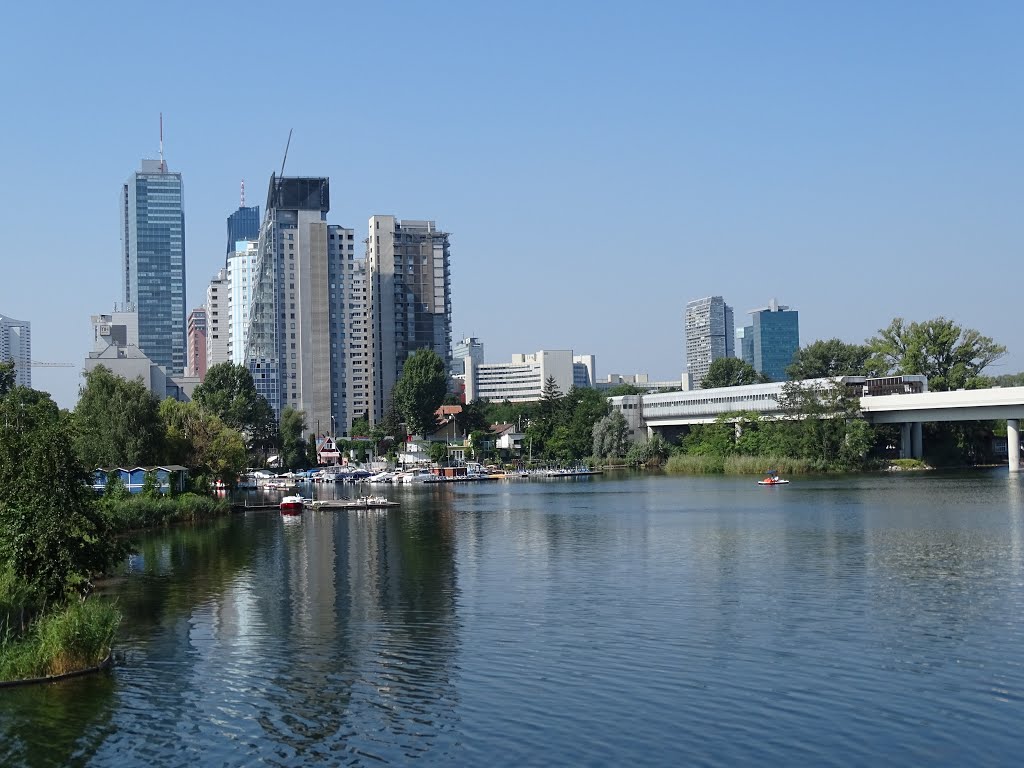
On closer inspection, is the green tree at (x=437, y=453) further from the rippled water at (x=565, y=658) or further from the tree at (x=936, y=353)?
the rippled water at (x=565, y=658)

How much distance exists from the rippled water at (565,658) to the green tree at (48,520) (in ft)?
8.76

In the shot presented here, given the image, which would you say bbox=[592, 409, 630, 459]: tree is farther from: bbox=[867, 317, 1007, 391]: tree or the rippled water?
the rippled water

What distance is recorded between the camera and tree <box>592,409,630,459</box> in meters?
164

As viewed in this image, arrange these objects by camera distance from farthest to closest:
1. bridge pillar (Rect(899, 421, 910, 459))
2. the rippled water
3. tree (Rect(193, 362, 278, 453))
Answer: tree (Rect(193, 362, 278, 453)) → bridge pillar (Rect(899, 421, 910, 459)) → the rippled water

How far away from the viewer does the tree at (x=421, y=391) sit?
192625 mm

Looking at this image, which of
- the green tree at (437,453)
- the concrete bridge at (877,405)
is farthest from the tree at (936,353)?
the green tree at (437,453)

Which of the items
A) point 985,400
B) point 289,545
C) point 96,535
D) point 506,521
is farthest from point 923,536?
point 985,400

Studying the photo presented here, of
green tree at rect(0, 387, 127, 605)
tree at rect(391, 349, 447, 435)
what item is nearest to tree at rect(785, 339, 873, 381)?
tree at rect(391, 349, 447, 435)

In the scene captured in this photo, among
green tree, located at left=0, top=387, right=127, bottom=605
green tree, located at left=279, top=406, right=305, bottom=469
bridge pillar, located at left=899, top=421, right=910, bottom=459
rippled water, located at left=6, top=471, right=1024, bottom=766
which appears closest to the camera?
rippled water, located at left=6, top=471, right=1024, bottom=766

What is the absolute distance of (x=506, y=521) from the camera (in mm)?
73250

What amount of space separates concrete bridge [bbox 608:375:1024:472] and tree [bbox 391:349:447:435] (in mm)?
34880

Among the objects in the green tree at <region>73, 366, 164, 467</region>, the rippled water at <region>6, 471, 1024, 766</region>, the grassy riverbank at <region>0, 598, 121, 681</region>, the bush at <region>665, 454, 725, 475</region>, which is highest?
the green tree at <region>73, 366, 164, 467</region>

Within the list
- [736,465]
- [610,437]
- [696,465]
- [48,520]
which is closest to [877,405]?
[736,465]

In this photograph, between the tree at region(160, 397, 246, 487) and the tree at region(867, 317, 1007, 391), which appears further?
the tree at region(867, 317, 1007, 391)
